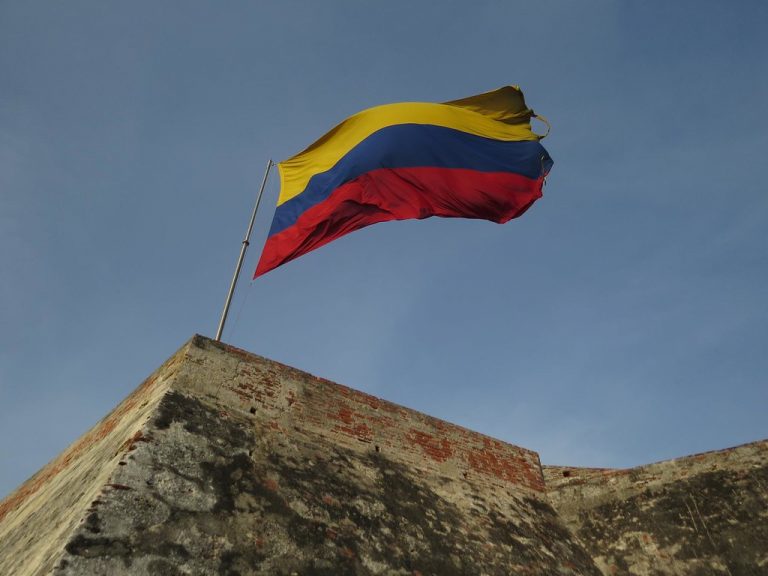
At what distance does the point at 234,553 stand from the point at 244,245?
4.32 meters

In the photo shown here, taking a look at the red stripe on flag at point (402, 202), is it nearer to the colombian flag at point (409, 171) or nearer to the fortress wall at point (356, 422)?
the colombian flag at point (409, 171)

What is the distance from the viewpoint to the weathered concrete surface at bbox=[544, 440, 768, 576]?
21.8ft

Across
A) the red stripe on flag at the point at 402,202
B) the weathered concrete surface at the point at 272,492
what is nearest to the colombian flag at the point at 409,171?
the red stripe on flag at the point at 402,202

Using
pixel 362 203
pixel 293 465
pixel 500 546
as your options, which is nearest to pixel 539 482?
pixel 500 546

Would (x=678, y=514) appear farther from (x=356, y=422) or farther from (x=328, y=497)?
(x=328, y=497)

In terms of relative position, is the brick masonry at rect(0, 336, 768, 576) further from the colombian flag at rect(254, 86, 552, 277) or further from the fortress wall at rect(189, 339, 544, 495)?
the colombian flag at rect(254, 86, 552, 277)

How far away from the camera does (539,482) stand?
8492 mm

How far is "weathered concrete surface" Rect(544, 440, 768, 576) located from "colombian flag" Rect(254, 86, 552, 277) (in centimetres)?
415

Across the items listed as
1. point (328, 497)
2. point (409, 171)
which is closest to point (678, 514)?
point (328, 497)

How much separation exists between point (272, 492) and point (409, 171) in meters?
4.67

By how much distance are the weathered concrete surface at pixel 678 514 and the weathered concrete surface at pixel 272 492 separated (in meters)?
0.42

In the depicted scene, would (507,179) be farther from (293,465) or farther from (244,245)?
(293,465)

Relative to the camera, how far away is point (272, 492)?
17.3ft

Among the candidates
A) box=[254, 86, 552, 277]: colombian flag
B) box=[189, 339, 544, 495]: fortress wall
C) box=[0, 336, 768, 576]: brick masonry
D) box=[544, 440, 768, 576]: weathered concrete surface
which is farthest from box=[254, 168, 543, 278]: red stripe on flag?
box=[544, 440, 768, 576]: weathered concrete surface
